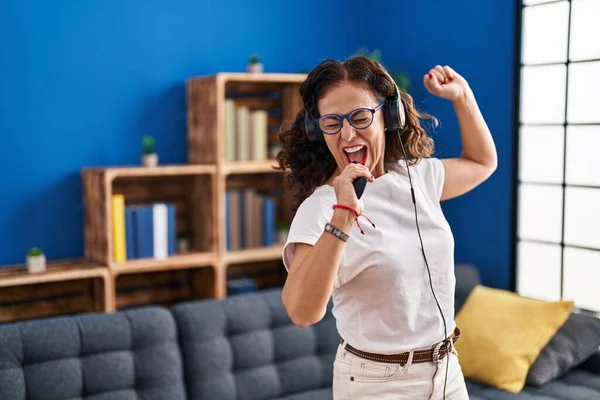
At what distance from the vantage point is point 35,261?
10.3ft

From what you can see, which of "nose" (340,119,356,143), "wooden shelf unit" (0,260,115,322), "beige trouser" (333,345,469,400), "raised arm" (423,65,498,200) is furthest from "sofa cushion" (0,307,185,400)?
"nose" (340,119,356,143)

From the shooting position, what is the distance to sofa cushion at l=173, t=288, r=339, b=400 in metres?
2.74

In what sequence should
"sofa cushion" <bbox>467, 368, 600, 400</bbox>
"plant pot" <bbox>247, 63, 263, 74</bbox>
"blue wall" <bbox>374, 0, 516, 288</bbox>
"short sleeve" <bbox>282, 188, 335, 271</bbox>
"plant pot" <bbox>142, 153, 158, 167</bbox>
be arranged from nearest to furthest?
"short sleeve" <bbox>282, 188, 335, 271</bbox> < "sofa cushion" <bbox>467, 368, 600, 400</bbox> < "plant pot" <bbox>142, 153, 158, 167</bbox> < "blue wall" <bbox>374, 0, 516, 288</bbox> < "plant pot" <bbox>247, 63, 263, 74</bbox>

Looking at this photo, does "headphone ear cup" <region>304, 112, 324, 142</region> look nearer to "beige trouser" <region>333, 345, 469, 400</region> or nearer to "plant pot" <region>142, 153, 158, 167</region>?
"beige trouser" <region>333, 345, 469, 400</region>

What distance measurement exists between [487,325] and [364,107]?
179 centimetres

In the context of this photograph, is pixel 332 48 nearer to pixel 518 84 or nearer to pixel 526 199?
pixel 518 84

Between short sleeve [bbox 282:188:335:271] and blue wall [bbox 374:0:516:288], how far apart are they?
2266 mm

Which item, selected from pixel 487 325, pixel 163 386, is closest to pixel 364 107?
pixel 163 386

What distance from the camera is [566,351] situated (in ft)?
9.55

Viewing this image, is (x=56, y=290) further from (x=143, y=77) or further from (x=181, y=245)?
(x=143, y=77)

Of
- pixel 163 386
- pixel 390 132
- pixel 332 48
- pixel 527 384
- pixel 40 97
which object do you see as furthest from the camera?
pixel 332 48

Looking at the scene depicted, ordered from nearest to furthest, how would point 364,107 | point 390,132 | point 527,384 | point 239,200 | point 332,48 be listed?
point 364,107
point 390,132
point 527,384
point 239,200
point 332,48

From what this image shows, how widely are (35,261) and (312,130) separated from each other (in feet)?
6.59

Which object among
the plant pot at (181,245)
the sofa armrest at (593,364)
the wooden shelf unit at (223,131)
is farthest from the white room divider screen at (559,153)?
the plant pot at (181,245)
